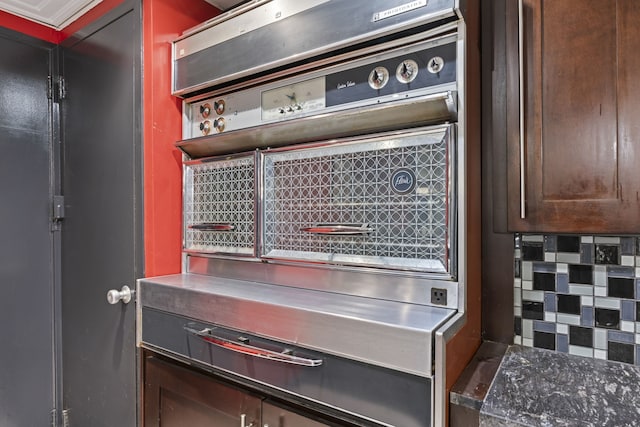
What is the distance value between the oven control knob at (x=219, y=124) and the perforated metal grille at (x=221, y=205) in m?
0.13

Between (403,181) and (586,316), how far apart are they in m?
0.77

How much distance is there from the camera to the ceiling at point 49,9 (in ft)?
5.44

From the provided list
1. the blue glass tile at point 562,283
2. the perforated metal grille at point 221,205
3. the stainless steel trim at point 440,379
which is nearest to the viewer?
the stainless steel trim at point 440,379

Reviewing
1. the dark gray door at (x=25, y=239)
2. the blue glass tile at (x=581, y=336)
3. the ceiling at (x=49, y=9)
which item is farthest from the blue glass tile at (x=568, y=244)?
the dark gray door at (x=25, y=239)

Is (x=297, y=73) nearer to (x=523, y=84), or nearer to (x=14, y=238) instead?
(x=523, y=84)

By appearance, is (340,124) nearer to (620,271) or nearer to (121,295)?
(620,271)

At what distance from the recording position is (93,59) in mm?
1648

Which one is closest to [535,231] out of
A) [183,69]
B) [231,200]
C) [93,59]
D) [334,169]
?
[334,169]

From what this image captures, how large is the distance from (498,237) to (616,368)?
0.49m

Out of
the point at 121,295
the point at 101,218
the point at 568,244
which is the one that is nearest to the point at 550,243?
the point at 568,244

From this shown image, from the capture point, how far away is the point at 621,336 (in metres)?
1.11

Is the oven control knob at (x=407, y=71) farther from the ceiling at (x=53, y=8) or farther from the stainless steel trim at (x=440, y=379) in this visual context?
the ceiling at (x=53, y=8)

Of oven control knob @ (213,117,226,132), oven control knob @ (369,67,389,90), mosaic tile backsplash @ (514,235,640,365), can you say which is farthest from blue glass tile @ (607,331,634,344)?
oven control knob @ (213,117,226,132)

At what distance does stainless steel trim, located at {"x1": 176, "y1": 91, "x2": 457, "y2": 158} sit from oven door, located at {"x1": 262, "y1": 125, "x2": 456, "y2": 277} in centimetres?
4
